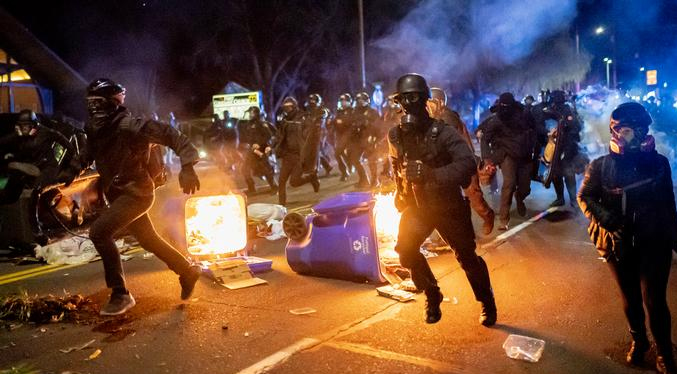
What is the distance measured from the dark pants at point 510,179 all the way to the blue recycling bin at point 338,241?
313cm

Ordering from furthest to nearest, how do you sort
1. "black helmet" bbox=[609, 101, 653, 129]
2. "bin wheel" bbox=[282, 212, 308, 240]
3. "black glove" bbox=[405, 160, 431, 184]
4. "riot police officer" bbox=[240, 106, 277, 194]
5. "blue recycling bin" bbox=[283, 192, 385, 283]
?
1. "riot police officer" bbox=[240, 106, 277, 194]
2. "bin wheel" bbox=[282, 212, 308, 240]
3. "blue recycling bin" bbox=[283, 192, 385, 283]
4. "black glove" bbox=[405, 160, 431, 184]
5. "black helmet" bbox=[609, 101, 653, 129]

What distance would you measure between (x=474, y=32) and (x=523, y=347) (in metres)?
19.4

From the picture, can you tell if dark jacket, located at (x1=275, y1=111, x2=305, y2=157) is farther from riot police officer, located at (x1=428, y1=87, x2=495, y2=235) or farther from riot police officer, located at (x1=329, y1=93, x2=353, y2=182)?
riot police officer, located at (x1=428, y1=87, x2=495, y2=235)

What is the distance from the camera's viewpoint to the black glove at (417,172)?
4172mm

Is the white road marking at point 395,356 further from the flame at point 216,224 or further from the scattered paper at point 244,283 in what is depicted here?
the flame at point 216,224

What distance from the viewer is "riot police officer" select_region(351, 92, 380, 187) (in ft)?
43.8

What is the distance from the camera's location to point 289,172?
36.9ft

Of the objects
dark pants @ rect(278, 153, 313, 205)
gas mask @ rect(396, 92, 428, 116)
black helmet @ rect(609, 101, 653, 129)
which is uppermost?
gas mask @ rect(396, 92, 428, 116)

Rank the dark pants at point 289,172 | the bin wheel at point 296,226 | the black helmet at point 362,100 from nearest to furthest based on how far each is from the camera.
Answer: the bin wheel at point 296,226
the dark pants at point 289,172
the black helmet at point 362,100

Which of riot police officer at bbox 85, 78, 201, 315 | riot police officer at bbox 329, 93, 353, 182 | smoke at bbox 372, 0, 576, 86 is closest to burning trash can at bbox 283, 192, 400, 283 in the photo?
riot police officer at bbox 85, 78, 201, 315

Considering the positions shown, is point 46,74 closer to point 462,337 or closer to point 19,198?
point 19,198

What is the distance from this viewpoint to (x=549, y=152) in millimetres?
9453

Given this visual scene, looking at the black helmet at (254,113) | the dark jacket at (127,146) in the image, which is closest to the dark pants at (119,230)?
the dark jacket at (127,146)

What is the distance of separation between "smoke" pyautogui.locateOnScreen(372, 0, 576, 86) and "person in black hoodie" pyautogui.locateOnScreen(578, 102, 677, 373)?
1431cm
